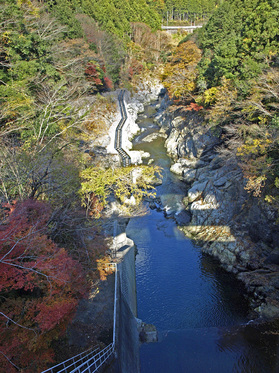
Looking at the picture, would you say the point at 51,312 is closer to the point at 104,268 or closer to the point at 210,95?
the point at 104,268

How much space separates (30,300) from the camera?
7246 mm

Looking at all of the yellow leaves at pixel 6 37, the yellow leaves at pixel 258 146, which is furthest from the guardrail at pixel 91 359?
the yellow leaves at pixel 6 37

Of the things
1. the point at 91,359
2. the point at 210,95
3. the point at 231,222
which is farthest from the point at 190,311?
the point at 210,95

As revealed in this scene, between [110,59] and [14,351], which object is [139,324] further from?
[110,59]

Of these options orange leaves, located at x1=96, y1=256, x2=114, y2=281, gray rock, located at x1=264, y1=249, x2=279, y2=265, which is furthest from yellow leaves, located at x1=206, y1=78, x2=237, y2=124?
orange leaves, located at x1=96, y1=256, x2=114, y2=281

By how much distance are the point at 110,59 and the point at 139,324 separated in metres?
41.1

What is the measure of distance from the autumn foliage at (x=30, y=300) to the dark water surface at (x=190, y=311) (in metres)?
6.07

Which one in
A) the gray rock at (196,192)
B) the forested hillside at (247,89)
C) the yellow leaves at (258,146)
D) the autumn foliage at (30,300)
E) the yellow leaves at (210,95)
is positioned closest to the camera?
the autumn foliage at (30,300)

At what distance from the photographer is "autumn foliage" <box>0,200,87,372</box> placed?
6109mm

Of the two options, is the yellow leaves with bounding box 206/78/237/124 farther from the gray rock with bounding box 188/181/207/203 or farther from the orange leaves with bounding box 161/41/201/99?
the orange leaves with bounding box 161/41/201/99

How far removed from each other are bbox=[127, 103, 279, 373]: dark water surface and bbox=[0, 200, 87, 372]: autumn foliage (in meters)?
6.07

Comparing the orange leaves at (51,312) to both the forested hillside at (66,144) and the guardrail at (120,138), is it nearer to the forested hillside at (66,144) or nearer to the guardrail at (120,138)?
the forested hillside at (66,144)

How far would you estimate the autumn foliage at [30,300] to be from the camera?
6109mm

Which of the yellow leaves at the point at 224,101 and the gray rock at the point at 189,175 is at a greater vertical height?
the yellow leaves at the point at 224,101
